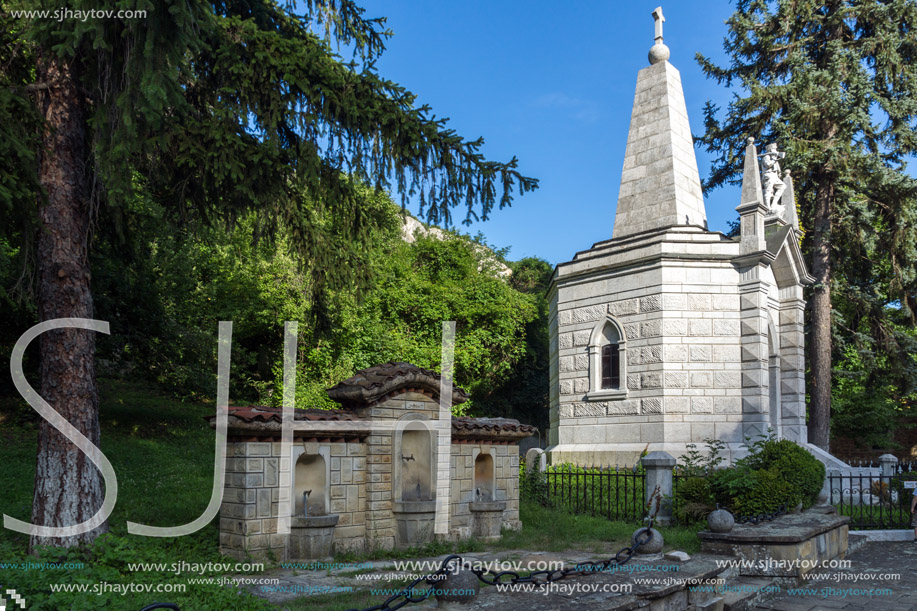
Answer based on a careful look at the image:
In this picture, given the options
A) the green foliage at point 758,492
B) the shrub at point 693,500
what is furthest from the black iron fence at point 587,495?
the green foliage at point 758,492

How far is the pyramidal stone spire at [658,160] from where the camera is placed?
1605 centimetres

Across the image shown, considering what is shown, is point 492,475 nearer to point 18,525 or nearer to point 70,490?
point 70,490

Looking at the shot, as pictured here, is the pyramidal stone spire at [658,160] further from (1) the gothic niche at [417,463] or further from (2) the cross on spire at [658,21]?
(1) the gothic niche at [417,463]

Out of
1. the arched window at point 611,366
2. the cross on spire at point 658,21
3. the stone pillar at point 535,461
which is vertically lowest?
the stone pillar at point 535,461

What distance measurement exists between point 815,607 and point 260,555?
5611 millimetres

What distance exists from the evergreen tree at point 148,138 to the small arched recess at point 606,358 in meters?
7.90

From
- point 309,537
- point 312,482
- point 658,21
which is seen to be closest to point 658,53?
point 658,21

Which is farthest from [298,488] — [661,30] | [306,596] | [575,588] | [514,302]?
[514,302]

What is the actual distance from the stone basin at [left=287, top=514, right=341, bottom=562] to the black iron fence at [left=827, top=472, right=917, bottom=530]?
865cm

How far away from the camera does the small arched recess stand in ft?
50.5

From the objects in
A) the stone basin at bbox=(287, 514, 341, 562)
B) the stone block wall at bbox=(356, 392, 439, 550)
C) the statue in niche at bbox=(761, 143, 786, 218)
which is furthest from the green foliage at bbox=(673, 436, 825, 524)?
the statue in niche at bbox=(761, 143, 786, 218)

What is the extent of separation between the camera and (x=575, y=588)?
15.9ft

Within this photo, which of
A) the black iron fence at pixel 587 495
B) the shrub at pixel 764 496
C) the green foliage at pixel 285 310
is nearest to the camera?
the shrub at pixel 764 496

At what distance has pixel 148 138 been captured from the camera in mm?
6957
